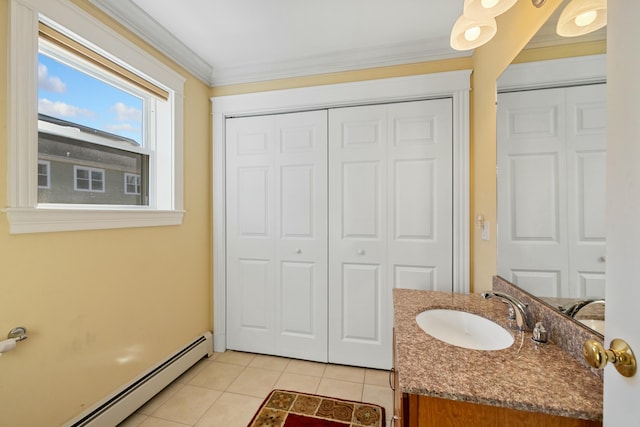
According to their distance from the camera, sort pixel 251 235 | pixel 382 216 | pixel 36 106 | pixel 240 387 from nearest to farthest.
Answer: pixel 36 106 < pixel 240 387 < pixel 382 216 < pixel 251 235

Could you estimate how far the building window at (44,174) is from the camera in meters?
1.27

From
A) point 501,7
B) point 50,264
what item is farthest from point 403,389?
point 50,264

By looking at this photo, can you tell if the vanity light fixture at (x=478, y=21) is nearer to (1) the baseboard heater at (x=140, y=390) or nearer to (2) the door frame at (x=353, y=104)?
(2) the door frame at (x=353, y=104)

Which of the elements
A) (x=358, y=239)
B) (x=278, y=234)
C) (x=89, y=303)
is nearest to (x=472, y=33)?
(x=358, y=239)

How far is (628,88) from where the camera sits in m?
0.52

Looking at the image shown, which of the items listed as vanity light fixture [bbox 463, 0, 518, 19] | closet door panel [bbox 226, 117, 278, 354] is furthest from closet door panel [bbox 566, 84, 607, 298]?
closet door panel [bbox 226, 117, 278, 354]

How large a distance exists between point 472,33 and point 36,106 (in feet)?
6.55

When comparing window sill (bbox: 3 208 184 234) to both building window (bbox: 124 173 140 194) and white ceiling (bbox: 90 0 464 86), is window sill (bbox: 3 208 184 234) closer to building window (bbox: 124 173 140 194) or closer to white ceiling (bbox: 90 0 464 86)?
building window (bbox: 124 173 140 194)

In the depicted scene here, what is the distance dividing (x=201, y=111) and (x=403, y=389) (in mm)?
2399

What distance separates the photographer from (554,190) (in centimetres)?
94

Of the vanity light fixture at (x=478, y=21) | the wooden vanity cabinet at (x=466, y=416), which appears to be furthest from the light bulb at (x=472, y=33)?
the wooden vanity cabinet at (x=466, y=416)

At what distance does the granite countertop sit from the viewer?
64cm

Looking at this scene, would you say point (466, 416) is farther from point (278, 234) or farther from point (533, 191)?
point (278, 234)

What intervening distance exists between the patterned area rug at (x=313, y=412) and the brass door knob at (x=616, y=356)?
1389 mm
